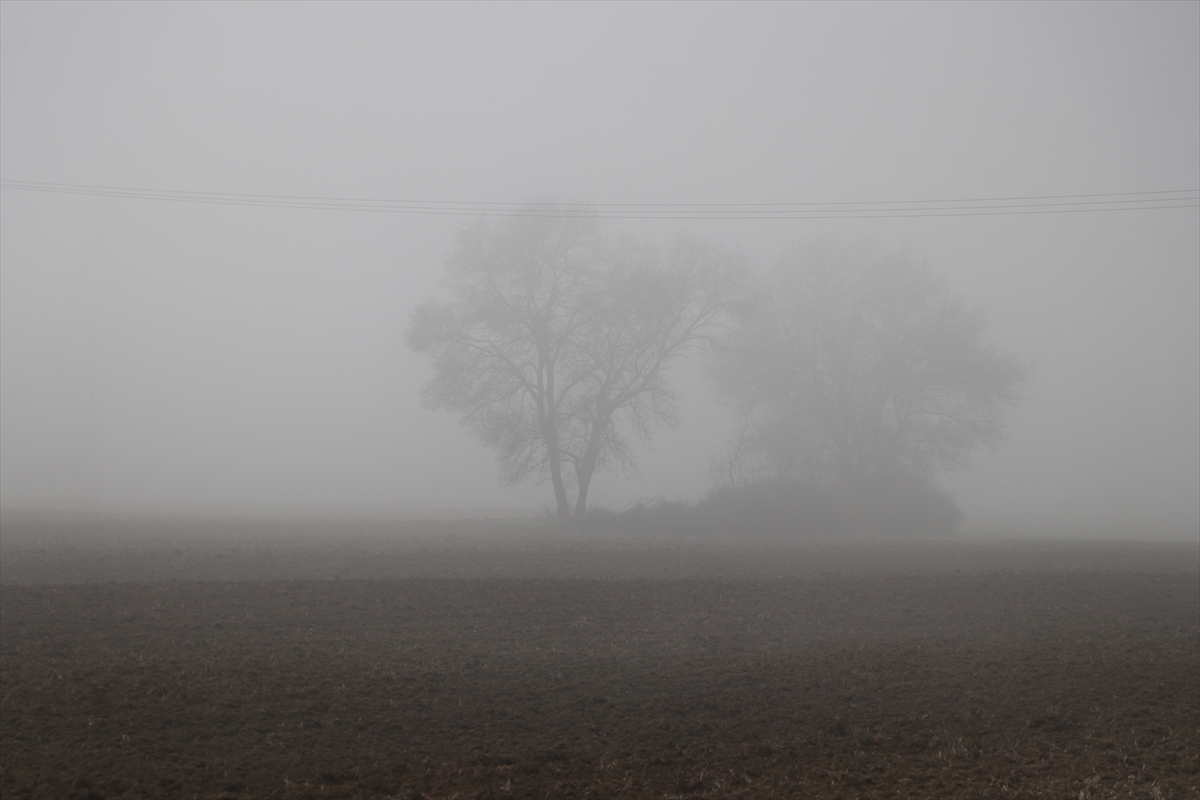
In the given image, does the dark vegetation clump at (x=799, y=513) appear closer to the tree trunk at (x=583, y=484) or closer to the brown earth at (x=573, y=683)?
the tree trunk at (x=583, y=484)

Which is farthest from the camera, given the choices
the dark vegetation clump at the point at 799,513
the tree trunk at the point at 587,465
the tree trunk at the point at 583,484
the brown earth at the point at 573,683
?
the tree trunk at the point at 583,484

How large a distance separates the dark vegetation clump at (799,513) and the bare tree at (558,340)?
356cm

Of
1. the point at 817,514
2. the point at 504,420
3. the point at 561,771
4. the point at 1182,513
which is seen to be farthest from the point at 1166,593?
the point at 1182,513

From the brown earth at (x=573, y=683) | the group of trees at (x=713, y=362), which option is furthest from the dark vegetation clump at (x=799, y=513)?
the brown earth at (x=573, y=683)

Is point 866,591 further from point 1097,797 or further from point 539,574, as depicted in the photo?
point 1097,797

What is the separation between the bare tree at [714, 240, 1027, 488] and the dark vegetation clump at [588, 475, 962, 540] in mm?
1220

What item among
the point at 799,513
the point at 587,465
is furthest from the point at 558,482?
the point at 799,513

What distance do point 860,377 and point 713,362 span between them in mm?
7237

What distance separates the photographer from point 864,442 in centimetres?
3800

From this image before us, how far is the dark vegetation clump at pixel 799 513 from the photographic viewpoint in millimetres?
31000

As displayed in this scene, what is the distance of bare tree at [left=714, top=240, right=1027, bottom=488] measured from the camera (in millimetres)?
37094

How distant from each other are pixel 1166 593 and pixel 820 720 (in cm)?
1117

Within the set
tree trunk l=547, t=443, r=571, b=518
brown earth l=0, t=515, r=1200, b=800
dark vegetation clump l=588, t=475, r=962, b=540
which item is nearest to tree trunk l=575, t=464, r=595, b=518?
tree trunk l=547, t=443, r=571, b=518

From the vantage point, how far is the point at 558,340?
33781mm
